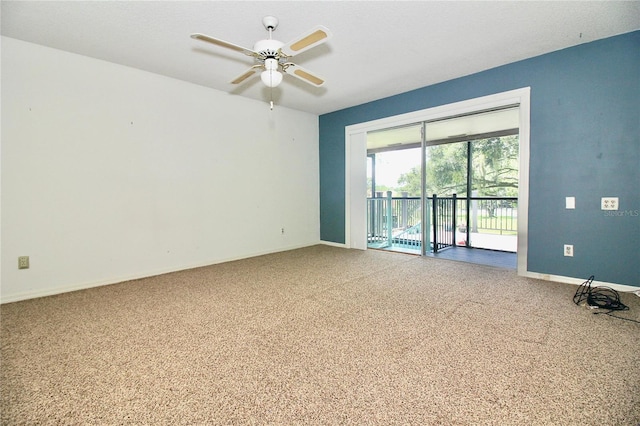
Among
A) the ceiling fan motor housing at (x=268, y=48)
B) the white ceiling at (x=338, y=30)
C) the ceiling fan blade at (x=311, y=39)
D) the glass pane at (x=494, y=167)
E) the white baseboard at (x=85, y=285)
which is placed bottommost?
the white baseboard at (x=85, y=285)

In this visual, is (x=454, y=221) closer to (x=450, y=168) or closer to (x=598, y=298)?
(x=450, y=168)

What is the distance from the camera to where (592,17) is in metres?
2.38

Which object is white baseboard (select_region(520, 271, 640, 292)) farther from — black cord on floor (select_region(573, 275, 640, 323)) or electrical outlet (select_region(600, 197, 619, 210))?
electrical outlet (select_region(600, 197, 619, 210))

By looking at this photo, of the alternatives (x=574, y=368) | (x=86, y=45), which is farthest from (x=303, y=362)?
(x=86, y=45)

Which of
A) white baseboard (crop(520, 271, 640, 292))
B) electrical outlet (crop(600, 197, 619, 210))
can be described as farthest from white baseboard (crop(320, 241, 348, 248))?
electrical outlet (crop(600, 197, 619, 210))

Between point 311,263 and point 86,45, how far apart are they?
135 inches

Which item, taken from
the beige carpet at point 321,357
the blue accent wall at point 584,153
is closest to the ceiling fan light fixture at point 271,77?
the beige carpet at point 321,357

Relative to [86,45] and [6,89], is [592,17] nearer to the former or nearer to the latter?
[86,45]

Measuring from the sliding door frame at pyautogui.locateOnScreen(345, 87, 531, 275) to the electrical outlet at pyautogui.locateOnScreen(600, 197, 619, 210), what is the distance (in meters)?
0.61

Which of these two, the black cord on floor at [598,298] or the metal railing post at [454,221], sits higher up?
the metal railing post at [454,221]

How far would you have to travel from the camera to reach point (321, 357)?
1.67 meters

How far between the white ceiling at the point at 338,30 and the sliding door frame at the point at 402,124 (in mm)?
418

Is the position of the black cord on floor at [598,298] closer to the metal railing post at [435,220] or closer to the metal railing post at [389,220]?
the metal railing post at [435,220]

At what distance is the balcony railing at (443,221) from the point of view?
5.28 metres
